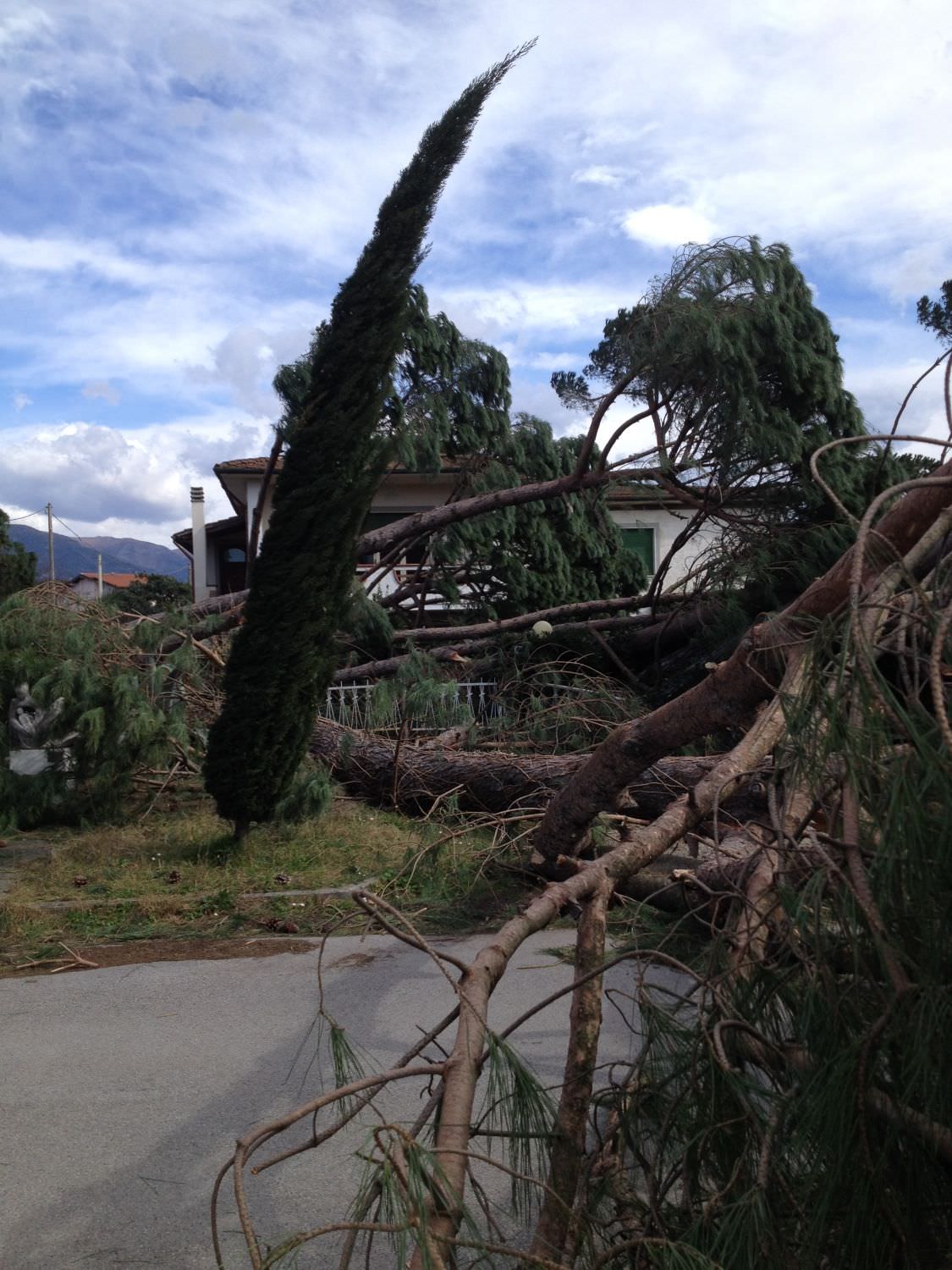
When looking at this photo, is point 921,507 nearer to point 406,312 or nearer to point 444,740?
point 406,312

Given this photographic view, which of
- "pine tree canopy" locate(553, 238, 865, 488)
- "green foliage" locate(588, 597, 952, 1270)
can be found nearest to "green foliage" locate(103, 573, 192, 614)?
"pine tree canopy" locate(553, 238, 865, 488)

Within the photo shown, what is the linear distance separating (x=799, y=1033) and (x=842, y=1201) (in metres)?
0.29

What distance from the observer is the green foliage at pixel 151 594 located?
398 inches

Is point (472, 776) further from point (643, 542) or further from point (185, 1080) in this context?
point (643, 542)

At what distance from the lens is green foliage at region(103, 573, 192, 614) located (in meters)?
10.1

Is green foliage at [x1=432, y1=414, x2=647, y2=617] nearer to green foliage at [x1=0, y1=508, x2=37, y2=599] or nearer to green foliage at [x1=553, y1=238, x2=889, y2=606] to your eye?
green foliage at [x1=553, y1=238, x2=889, y2=606]

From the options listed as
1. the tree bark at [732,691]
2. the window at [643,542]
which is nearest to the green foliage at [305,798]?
the tree bark at [732,691]

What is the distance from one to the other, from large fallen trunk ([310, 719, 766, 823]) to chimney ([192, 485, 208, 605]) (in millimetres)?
14649

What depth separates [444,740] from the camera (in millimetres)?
8945

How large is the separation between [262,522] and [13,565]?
347 inches

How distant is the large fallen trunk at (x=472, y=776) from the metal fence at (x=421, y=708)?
29 cm

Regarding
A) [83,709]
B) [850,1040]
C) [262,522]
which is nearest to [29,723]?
[83,709]

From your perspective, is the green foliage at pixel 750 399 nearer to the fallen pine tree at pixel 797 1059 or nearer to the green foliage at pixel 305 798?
the green foliage at pixel 305 798

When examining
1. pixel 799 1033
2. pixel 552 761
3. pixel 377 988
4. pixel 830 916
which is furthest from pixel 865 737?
pixel 552 761
